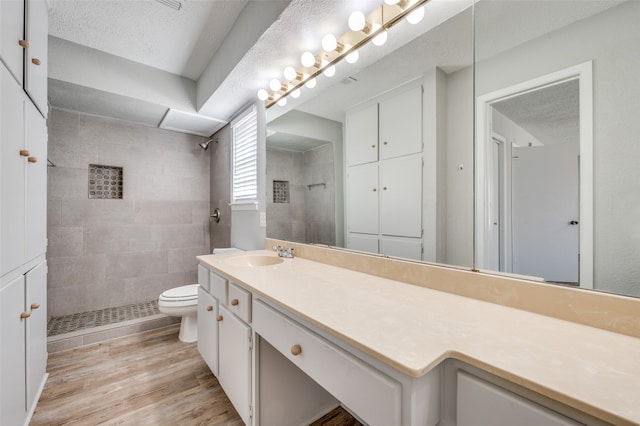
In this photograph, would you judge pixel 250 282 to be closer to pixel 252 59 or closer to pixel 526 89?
pixel 526 89

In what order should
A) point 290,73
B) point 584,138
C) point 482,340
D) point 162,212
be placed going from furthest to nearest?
point 162,212
point 290,73
point 584,138
point 482,340

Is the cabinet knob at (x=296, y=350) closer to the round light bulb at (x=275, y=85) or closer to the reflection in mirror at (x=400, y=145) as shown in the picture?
the reflection in mirror at (x=400, y=145)

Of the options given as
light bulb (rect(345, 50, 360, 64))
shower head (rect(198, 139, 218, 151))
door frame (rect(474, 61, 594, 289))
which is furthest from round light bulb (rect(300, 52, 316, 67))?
shower head (rect(198, 139, 218, 151))

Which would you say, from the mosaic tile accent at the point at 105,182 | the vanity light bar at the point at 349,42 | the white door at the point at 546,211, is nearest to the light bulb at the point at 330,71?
the vanity light bar at the point at 349,42

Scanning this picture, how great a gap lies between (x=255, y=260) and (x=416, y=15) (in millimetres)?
1696

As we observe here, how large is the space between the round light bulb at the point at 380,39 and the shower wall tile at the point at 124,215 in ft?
8.70

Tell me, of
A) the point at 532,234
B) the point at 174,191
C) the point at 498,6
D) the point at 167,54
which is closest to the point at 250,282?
the point at 532,234

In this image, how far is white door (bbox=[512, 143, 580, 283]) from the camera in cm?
83

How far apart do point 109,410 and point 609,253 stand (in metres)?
2.39

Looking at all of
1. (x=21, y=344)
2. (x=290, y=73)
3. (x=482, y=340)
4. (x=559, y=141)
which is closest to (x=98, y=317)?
(x=21, y=344)

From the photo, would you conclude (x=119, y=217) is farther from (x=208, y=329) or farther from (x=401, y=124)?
(x=401, y=124)

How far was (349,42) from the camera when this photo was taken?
1.45 metres

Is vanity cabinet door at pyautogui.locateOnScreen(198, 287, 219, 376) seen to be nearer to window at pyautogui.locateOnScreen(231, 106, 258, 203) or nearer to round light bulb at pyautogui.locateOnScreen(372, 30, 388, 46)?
window at pyautogui.locateOnScreen(231, 106, 258, 203)

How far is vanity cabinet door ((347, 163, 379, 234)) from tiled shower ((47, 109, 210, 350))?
7.54ft
